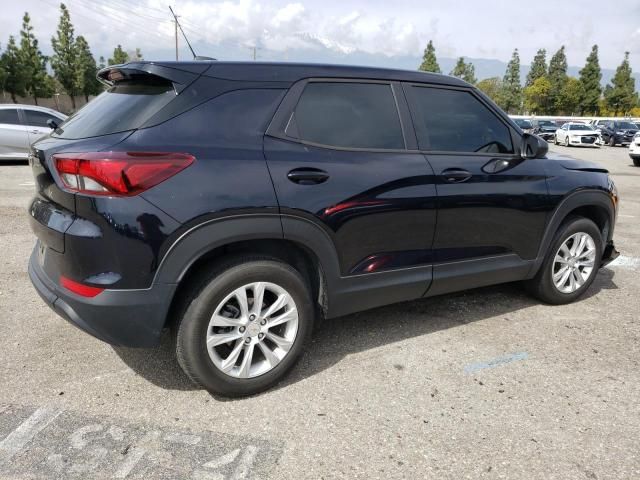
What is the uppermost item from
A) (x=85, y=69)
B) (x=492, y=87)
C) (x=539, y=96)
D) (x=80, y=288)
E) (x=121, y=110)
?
(x=492, y=87)

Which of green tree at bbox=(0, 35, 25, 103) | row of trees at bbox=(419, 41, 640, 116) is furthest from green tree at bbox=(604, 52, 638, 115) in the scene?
green tree at bbox=(0, 35, 25, 103)

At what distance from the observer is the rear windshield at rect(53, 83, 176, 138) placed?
101 inches

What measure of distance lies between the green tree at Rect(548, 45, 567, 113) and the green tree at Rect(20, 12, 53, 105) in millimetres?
64203

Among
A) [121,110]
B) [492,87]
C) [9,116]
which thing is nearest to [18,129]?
[9,116]

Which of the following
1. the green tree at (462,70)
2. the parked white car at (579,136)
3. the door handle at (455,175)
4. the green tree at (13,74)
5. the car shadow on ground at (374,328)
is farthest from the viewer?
the green tree at (462,70)

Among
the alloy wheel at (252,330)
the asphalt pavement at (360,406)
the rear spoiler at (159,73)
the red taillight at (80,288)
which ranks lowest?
the asphalt pavement at (360,406)

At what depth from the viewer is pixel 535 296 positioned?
4.32 meters

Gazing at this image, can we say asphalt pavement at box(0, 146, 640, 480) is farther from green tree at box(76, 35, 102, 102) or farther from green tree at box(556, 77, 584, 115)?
green tree at box(556, 77, 584, 115)

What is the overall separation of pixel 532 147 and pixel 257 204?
7.32ft

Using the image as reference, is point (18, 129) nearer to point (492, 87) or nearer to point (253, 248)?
point (253, 248)

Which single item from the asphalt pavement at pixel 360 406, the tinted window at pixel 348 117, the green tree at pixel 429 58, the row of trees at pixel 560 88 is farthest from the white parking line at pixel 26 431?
the green tree at pixel 429 58

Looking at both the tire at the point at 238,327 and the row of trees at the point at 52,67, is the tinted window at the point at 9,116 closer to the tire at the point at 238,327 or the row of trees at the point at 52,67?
the tire at the point at 238,327

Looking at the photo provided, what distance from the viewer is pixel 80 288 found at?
249 centimetres

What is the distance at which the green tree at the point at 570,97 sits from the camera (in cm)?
6883
